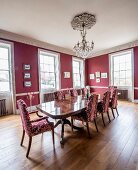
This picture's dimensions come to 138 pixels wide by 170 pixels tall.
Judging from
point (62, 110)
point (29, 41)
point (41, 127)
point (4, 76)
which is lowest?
point (41, 127)

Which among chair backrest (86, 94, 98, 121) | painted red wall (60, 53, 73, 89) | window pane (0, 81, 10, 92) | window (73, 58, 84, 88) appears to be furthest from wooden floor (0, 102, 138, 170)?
window (73, 58, 84, 88)

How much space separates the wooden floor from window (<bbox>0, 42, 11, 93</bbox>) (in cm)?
184

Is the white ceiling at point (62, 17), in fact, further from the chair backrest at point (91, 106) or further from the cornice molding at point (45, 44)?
the chair backrest at point (91, 106)

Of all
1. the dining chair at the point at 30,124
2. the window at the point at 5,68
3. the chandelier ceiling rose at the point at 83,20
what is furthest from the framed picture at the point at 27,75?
the dining chair at the point at 30,124

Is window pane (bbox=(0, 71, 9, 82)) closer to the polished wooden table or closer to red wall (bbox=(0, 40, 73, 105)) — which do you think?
red wall (bbox=(0, 40, 73, 105))

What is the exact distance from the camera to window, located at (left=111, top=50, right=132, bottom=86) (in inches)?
255

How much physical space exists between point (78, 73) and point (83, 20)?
4.61 m

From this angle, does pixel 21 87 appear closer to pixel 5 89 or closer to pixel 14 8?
pixel 5 89

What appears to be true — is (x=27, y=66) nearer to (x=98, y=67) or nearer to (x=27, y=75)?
(x=27, y=75)

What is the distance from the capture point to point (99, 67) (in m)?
7.64

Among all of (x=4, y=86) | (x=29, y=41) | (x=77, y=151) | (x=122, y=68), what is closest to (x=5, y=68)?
(x=4, y=86)

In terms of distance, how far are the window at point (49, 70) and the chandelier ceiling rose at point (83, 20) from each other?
239 centimetres

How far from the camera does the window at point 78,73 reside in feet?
25.2

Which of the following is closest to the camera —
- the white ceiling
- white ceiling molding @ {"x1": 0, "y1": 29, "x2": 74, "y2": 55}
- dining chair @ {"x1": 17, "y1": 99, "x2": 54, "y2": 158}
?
dining chair @ {"x1": 17, "y1": 99, "x2": 54, "y2": 158}
